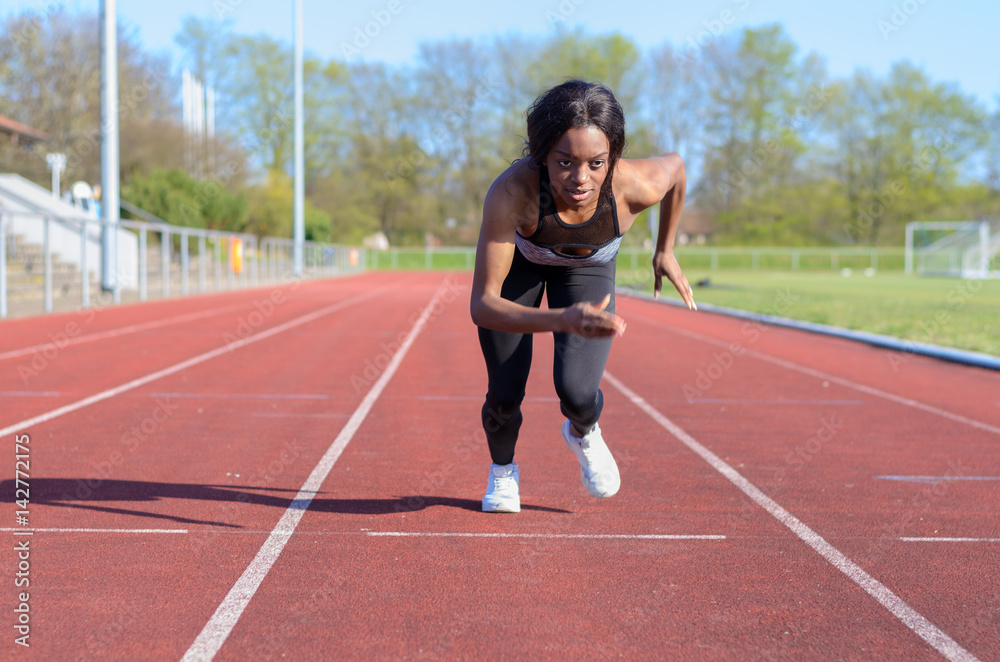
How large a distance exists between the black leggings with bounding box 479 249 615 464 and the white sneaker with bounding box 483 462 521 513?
1.39ft

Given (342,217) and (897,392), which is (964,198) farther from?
(897,392)

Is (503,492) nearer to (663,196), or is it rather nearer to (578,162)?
(663,196)

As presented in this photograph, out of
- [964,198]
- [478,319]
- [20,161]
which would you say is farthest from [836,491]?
[964,198]

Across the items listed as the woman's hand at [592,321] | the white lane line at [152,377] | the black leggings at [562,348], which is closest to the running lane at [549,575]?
the black leggings at [562,348]

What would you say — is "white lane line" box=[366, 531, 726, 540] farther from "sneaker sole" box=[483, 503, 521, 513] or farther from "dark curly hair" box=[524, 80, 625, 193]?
"dark curly hair" box=[524, 80, 625, 193]

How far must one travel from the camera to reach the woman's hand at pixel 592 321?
2.82m

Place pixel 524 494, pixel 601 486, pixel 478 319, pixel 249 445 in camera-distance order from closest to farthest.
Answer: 1. pixel 478 319
2. pixel 601 486
3. pixel 524 494
4. pixel 249 445

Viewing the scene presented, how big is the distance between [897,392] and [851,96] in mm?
59505

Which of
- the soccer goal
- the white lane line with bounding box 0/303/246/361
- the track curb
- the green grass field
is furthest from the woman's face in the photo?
the soccer goal

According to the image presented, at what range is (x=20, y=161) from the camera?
120ft

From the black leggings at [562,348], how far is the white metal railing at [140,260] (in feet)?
47.5

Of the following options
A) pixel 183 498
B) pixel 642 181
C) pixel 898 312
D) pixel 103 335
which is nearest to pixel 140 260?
pixel 103 335

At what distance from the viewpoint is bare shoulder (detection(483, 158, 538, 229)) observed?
11.7ft

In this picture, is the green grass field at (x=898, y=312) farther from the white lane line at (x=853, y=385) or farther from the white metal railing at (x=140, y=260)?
the white metal railing at (x=140, y=260)
